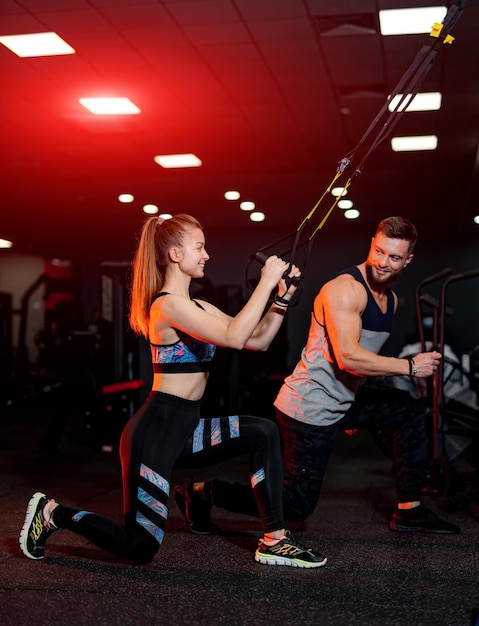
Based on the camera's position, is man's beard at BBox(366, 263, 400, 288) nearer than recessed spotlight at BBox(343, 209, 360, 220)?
Yes

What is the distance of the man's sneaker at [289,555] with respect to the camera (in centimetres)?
293

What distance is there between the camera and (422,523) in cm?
356

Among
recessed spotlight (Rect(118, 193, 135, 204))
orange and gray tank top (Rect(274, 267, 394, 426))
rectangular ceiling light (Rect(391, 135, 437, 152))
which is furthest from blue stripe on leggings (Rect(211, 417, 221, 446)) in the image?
recessed spotlight (Rect(118, 193, 135, 204))

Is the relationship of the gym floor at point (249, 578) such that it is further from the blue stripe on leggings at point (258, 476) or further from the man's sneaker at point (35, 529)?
the blue stripe on leggings at point (258, 476)

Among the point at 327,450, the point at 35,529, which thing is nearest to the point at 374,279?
the point at 327,450

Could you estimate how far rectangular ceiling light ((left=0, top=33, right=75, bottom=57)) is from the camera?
5625 millimetres

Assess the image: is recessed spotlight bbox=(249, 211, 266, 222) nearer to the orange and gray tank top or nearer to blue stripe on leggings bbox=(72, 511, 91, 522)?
the orange and gray tank top

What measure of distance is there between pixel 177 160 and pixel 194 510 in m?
6.39

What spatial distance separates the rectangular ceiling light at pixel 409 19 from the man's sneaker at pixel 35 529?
395 cm

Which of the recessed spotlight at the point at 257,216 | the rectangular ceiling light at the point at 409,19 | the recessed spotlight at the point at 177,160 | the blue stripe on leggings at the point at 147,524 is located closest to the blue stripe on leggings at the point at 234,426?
the blue stripe on leggings at the point at 147,524

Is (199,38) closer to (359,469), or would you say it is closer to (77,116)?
(77,116)

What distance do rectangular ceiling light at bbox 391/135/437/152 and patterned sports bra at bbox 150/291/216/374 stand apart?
5.95 meters

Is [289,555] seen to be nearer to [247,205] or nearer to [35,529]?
[35,529]

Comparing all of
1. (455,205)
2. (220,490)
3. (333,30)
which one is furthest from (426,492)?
(455,205)
